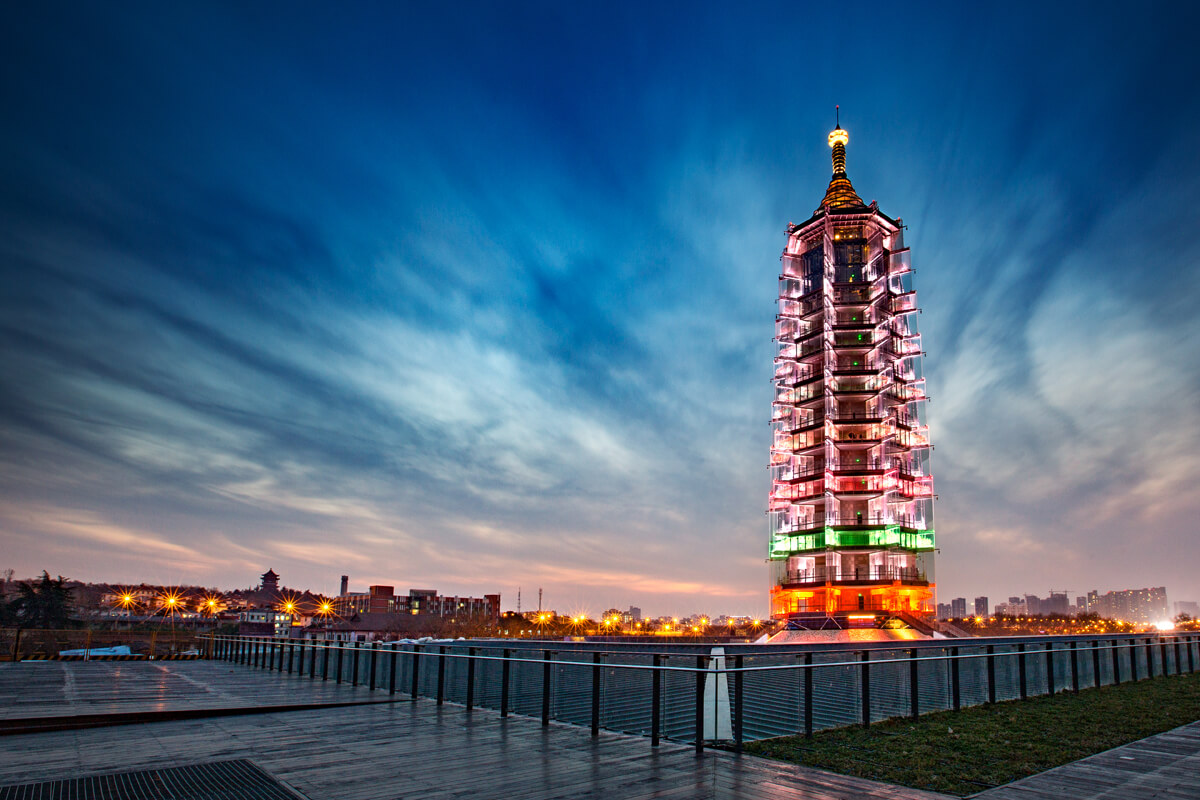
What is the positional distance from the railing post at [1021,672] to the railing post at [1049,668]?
1034 mm

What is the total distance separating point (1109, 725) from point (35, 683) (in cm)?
2071

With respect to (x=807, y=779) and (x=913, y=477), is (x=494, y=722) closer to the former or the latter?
(x=807, y=779)

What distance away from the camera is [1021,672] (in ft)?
44.4

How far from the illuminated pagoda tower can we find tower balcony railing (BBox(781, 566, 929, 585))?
134 millimetres

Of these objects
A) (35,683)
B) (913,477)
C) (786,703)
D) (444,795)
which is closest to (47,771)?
(444,795)

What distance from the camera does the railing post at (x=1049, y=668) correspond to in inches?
563

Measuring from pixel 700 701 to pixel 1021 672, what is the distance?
878cm

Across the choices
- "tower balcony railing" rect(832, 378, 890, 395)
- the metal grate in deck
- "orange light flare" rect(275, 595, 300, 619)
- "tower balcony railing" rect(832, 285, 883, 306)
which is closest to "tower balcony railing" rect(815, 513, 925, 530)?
"tower balcony railing" rect(832, 378, 890, 395)

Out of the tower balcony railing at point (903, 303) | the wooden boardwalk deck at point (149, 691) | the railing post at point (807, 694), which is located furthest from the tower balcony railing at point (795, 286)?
the railing post at point (807, 694)

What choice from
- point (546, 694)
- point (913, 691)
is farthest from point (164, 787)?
point (913, 691)

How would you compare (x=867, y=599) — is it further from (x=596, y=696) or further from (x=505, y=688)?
(x=596, y=696)

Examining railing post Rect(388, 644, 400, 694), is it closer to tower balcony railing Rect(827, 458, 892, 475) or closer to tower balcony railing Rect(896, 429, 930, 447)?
tower balcony railing Rect(827, 458, 892, 475)

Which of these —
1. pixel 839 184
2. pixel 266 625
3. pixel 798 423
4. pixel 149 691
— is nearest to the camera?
pixel 149 691

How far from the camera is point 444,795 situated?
19.8 ft
